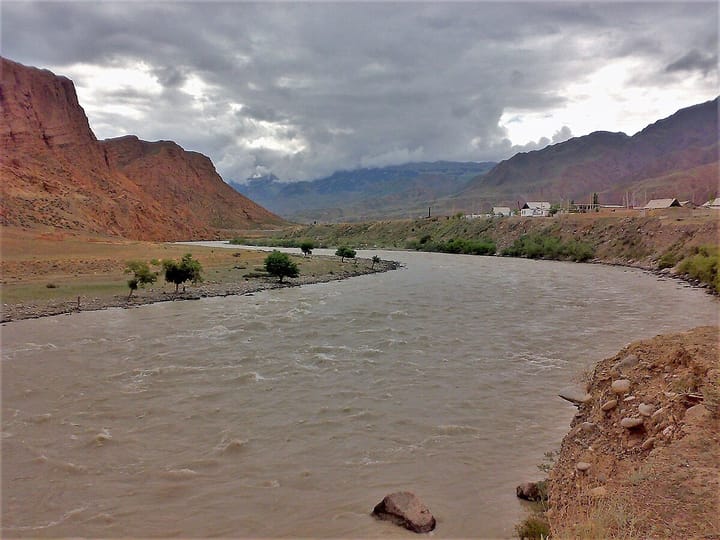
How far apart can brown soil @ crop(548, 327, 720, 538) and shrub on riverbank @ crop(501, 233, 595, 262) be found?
1872 inches

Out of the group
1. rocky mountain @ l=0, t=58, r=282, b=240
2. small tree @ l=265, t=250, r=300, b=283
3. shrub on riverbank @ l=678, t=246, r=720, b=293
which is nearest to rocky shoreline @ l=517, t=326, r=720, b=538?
shrub on riverbank @ l=678, t=246, r=720, b=293

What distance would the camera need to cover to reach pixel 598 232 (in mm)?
57094

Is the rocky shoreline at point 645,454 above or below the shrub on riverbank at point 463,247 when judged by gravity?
below

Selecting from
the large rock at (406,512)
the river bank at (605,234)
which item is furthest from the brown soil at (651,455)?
the river bank at (605,234)

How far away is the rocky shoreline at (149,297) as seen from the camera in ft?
75.7

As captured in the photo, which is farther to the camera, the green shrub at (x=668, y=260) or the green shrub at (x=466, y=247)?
the green shrub at (x=466, y=247)

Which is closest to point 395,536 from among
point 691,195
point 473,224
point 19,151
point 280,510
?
point 280,510

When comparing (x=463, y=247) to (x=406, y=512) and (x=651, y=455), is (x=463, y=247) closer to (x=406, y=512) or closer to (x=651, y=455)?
(x=651, y=455)

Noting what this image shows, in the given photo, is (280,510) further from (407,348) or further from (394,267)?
(394,267)

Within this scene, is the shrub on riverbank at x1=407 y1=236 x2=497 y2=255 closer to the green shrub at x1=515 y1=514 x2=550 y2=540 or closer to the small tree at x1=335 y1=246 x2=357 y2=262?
the small tree at x1=335 y1=246 x2=357 y2=262

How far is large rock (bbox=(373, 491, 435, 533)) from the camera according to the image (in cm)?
636

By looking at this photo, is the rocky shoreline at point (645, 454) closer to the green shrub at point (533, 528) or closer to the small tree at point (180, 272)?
the green shrub at point (533, 528)

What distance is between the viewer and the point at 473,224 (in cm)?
8262

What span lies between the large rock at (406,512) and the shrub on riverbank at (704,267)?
26.6 metres
